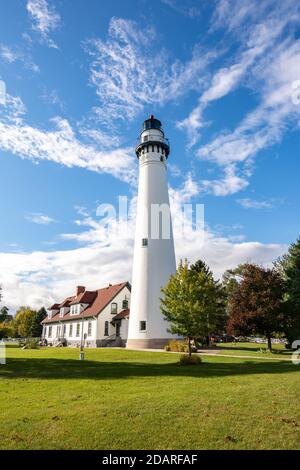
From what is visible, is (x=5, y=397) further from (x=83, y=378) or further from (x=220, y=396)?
(x=220, y=396)

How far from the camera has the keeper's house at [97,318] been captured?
43.0 meters

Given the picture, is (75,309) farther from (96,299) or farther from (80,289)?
(80,289)

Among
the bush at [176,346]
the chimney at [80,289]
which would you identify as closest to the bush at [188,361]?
the bush at [176,346]

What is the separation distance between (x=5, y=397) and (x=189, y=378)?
6783mm

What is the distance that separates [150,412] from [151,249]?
26263 mm

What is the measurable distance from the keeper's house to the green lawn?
27835 millimetres

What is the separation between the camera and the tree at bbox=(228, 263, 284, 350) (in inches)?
1073

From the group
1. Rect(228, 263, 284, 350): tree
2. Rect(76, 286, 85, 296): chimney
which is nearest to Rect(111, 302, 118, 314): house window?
Rect(76, 286, 85, 296): chimney

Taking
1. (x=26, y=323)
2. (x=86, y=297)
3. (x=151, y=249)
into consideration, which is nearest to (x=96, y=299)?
(x=86, y=297)

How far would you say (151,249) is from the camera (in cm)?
3444

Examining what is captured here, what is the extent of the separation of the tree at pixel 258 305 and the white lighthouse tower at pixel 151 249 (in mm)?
7230

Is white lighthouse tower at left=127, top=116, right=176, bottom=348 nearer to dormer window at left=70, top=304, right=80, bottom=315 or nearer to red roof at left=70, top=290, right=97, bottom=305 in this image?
red roof at left=70, top=290, right=97, bottom=305

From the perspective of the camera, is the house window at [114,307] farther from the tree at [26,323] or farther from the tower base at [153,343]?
the tree at [26,323]

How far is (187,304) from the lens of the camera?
21.5 metres
